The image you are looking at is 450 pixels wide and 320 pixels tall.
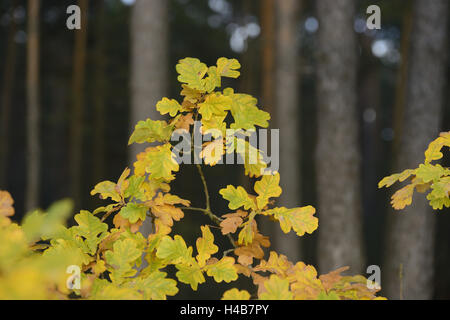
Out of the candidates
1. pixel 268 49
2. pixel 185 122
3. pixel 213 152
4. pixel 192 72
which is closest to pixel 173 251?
pixel 213 152

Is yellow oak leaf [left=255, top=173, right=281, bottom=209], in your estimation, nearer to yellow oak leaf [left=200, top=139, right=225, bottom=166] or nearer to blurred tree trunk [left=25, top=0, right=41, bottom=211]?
yellow oak leaf [left=200, top=139, right=225, bottom=166]

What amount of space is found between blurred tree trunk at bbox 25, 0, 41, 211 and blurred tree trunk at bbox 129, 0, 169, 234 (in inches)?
153

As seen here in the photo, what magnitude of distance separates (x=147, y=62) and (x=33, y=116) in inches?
163

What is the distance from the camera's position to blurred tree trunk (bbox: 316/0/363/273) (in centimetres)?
411

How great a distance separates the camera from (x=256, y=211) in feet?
4.73

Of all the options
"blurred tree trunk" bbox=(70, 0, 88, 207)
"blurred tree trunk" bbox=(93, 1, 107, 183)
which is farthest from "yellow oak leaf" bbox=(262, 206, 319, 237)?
"blurred tree trunk" bbox=(93, 1, 107, 183)

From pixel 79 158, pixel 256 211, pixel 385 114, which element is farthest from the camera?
pixel 385 114

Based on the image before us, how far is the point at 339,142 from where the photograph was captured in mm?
4102

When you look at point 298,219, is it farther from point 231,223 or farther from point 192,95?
point 192,95

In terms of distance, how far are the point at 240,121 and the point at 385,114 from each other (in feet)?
63.7
